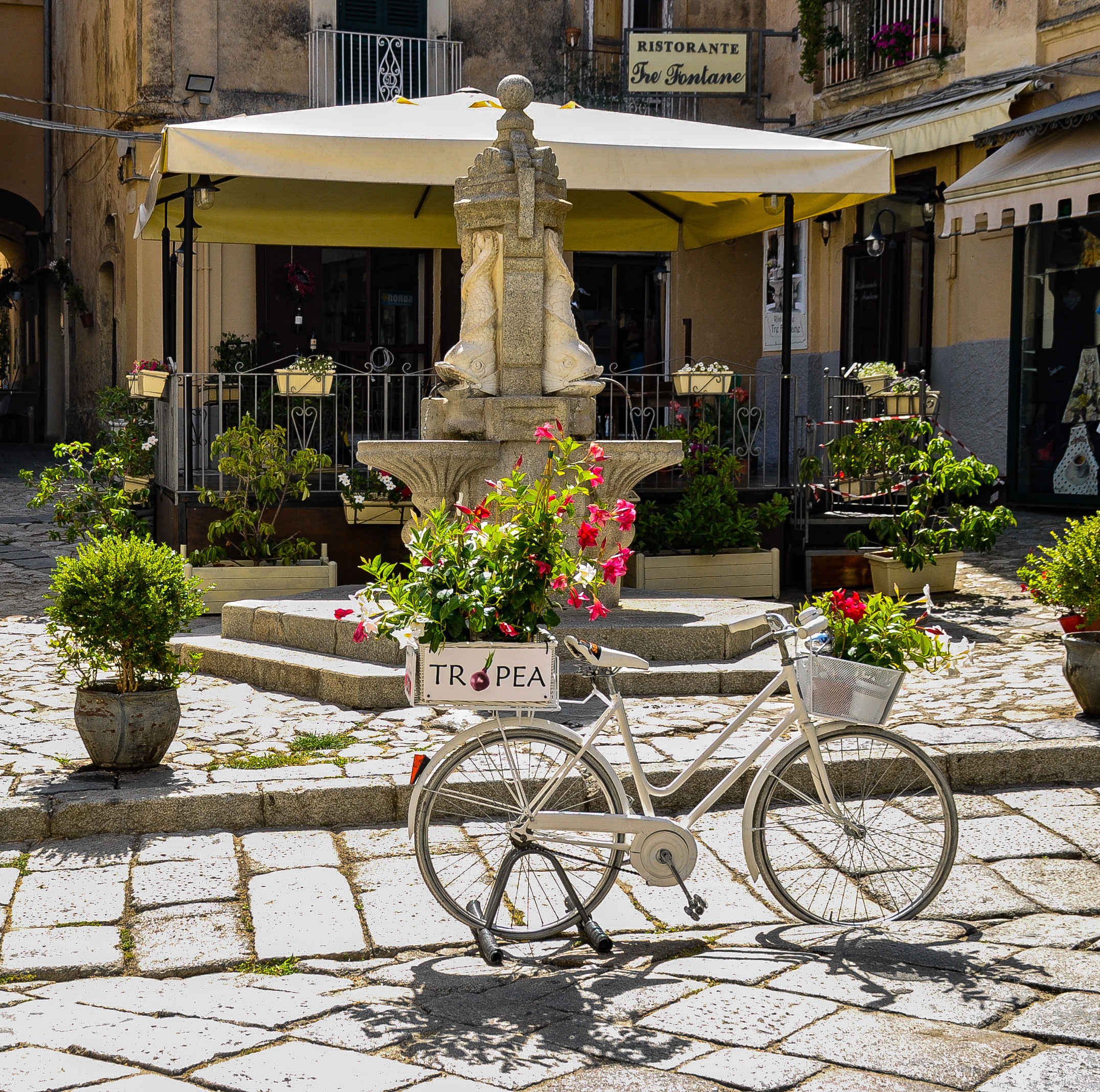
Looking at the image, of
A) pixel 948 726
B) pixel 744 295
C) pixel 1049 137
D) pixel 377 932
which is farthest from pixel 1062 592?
pixel 744 295

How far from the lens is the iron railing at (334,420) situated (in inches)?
370

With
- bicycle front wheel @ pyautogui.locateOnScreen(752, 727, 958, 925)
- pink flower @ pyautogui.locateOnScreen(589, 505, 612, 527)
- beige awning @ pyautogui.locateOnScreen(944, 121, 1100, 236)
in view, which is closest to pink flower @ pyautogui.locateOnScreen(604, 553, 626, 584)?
pink flower @ pyautogui.locateOnScreen(589, 505, 612, 527)

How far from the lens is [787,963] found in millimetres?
3732

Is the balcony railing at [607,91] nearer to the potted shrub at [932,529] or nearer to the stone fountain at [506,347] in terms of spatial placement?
the potted shrub at [932,529]

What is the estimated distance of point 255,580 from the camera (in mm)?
8797

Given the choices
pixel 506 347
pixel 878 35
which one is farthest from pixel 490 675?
pixel 878 35

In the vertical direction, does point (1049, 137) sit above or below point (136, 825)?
above

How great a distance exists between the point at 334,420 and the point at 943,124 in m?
7.11

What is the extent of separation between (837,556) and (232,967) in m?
6.66

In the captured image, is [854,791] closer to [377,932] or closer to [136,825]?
[377,932]

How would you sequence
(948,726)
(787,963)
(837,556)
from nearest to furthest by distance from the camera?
(787,963), (948,726), (837,556)

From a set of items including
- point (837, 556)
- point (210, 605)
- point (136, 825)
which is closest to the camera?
point (136, 825)

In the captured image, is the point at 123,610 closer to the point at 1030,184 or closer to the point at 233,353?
the point at 1030,184

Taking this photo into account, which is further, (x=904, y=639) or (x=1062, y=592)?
(x=1062, y=592)
